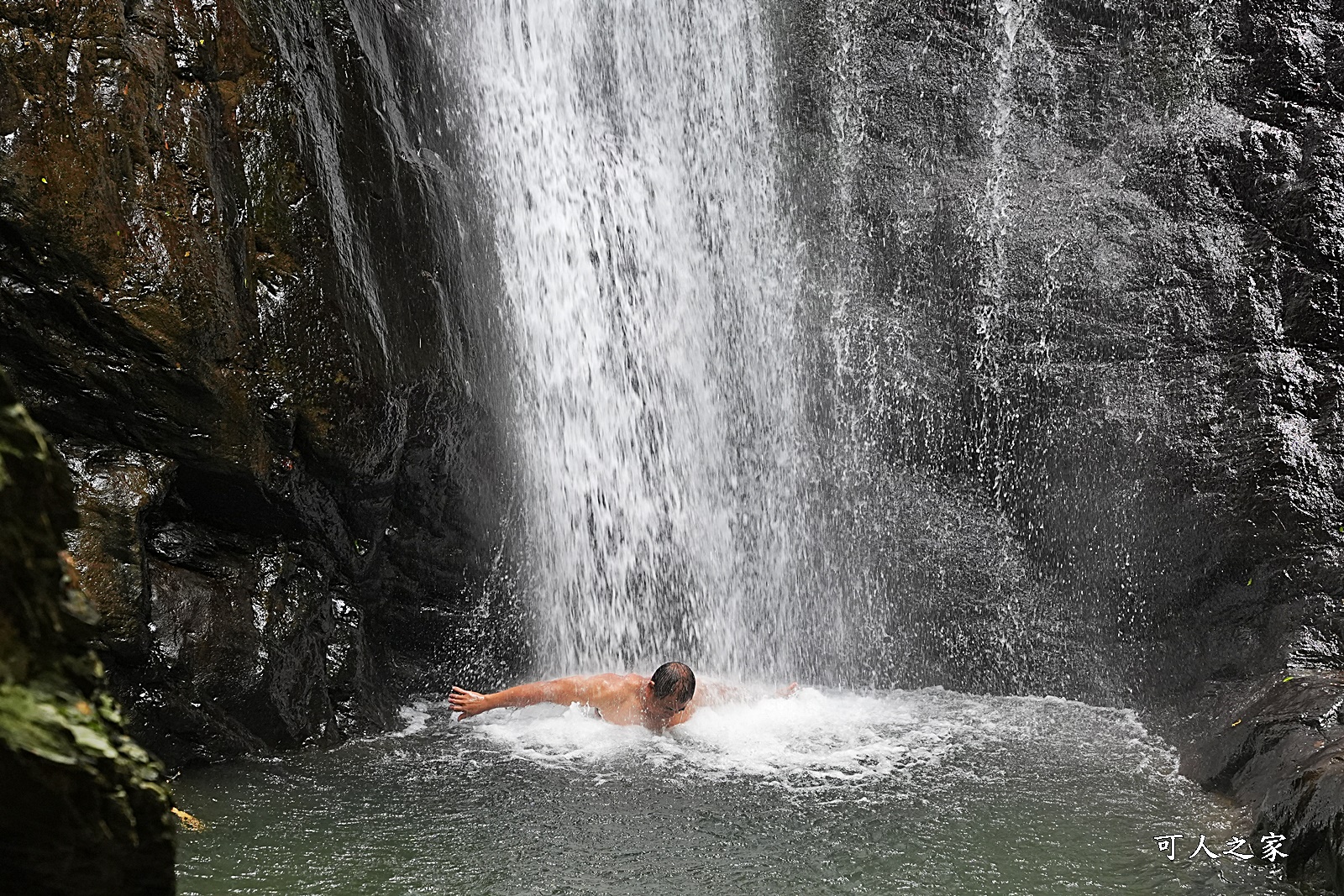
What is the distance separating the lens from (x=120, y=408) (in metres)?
4.70

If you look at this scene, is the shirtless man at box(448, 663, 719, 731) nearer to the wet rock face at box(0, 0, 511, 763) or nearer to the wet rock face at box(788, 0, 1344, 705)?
the wet rock face at box(0, 0, 511, 763)

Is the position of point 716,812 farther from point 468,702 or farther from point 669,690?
point 468,702

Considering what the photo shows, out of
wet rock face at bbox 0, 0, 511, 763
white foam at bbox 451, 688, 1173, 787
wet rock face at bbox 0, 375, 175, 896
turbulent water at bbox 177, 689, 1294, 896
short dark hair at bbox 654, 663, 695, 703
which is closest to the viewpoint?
wet rock face at bbox 0, 375, 175, 896

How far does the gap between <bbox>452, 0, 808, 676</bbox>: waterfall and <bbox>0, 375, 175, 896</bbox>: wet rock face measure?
6032 millimetres

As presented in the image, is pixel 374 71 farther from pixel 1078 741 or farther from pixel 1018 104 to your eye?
pixel 1078 741

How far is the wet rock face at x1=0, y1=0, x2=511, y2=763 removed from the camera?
4.48m

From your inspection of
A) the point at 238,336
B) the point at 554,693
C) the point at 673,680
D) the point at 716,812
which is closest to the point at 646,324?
the point at 554,693

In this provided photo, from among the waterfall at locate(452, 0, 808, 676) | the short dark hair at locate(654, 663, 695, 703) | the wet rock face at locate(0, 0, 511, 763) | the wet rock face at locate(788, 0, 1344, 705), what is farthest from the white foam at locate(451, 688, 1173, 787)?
the waterfall at locate(452, 0, 808, 676)

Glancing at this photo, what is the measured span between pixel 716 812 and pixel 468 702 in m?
1.72

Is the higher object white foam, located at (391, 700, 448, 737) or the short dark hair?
the short dark hair

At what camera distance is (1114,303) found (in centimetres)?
748

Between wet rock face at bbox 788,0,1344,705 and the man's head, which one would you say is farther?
wet rock face at bbox 788,0,1344,705

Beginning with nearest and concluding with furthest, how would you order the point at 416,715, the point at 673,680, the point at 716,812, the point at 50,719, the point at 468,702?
1. the point at 50,719
2. the point at 716,812
3. the point at 673,680
4. the point at 468,702
5. the point at 416,715

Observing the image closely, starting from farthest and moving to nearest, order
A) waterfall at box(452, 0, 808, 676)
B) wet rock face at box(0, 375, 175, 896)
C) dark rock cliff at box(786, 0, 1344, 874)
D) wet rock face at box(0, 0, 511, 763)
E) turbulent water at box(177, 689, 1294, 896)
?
waterfall at box(452, 0, 808, 676)
dark rock cliff at box(786, 0, 1344, 874)
wet rock face at box(0, 0, 511, 763)
turbulent water at box(177, 689, 1294, 896)
wet rock face at box(0, 375, 175, 896)
